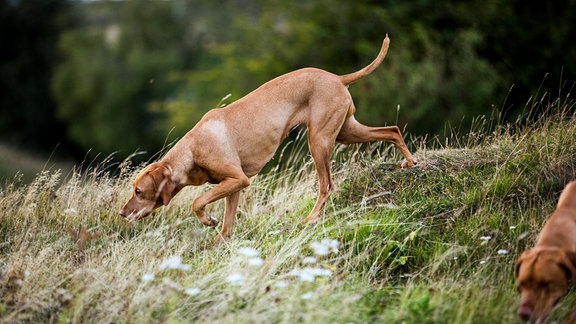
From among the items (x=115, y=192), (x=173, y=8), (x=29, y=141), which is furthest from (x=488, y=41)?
(x=29, y=141)

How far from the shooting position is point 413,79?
17.2m

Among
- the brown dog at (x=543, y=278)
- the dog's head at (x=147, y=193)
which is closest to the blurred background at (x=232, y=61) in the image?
the dog's head at (x=147, y=193)

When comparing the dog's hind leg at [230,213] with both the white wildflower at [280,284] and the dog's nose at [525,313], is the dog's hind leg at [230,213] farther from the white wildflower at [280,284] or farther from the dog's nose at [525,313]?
the dog's nose at [525,313]

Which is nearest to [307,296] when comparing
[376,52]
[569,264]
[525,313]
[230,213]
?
[525,313]

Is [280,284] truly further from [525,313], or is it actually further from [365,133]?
[365,133]

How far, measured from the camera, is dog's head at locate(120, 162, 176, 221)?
5.68 m

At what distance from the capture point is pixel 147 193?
570 cm

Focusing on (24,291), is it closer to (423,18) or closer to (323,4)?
(423,18)

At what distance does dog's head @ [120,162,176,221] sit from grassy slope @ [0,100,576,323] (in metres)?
0.23

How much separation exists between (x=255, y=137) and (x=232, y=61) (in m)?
18.7

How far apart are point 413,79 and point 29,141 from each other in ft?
70.0

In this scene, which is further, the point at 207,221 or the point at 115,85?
the point at 115,85

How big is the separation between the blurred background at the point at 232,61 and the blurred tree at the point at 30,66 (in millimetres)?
52

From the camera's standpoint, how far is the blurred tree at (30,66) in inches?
1278
